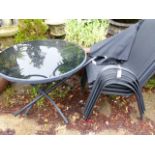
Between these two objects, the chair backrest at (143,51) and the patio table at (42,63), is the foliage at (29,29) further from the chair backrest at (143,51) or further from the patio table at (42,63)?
the chair backrest at (143,51)

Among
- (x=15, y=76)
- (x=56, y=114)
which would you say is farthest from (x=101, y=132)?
(x=15, y=76)

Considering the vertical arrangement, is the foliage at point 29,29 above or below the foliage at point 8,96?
above

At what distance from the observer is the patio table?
113 inches

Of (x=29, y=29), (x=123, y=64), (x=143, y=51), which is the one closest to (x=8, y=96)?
(x=29, y=29)

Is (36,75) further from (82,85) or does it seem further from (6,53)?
(82,85)

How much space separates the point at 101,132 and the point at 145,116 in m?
0.67

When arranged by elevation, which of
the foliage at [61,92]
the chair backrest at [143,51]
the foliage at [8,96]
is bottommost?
the foliage at [8,96]

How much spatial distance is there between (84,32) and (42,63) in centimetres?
118

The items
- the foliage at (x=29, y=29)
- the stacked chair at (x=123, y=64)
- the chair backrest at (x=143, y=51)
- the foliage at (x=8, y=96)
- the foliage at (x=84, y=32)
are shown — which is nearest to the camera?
the stacked chair at (x=123, y=64)

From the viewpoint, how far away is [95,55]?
11.4 ft

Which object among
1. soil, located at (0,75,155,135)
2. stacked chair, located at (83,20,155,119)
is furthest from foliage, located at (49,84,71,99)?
stacked chair, located at (83,20,155,119)

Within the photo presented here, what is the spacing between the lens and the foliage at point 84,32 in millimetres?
4076

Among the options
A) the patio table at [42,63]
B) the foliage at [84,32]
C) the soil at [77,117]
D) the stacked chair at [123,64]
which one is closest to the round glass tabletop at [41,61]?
the patio table at [42,63]

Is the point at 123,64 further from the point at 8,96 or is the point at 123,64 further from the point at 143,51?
the point at 8,96
